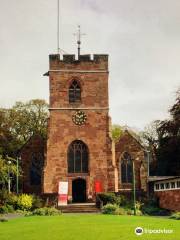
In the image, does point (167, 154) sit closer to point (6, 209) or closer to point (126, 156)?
point (126, 156)

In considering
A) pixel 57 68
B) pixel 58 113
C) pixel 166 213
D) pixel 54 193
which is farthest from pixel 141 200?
pixel 57 68

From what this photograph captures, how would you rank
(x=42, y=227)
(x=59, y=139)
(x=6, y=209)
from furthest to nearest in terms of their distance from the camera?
Answer: (x=59, y=139) → (x=6, y=209) → (x=42, y=227)

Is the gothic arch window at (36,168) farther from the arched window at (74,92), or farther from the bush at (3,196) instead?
the bush at (3,196)

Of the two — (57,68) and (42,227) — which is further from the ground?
(57,68)

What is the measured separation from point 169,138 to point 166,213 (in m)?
17.7

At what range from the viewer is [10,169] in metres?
42.3

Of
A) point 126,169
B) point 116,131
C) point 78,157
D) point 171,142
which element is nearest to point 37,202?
point 78,157

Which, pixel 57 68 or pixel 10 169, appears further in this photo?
pixel 57 68

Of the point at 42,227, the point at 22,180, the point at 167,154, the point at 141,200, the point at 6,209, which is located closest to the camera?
the point at 42,227

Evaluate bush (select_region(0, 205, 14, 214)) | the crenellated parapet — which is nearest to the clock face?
the crenellated parapet

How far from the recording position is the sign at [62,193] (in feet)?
152

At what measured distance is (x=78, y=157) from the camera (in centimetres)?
5006

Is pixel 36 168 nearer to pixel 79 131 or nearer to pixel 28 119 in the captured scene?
pixel 79 131

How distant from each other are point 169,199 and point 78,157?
31.9 ft
